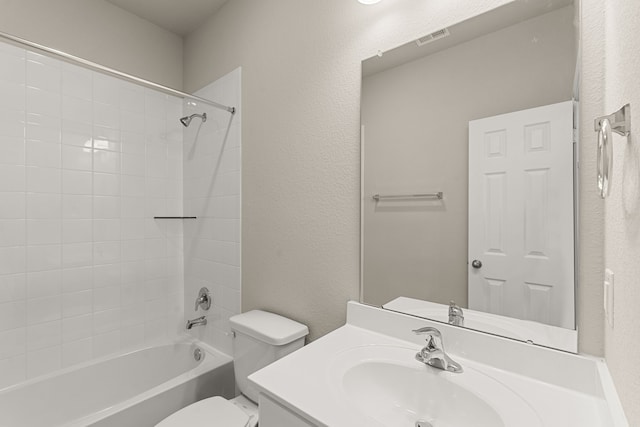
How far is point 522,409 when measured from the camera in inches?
28.4

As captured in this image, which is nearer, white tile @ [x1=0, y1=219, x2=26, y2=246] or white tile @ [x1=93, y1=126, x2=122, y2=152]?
white tile @ [x1=0, y1=219, x2=26, y2=246]

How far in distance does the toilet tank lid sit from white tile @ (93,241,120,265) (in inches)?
41.0

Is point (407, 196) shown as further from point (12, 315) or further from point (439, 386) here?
point (12, 315)

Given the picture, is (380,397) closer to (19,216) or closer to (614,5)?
(614,5)

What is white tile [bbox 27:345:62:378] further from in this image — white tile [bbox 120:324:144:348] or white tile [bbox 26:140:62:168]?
white tile [bbox 26:140:62:168]

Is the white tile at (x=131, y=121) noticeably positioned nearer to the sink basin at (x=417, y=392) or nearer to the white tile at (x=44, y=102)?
the white tile at (x=44, y=102)

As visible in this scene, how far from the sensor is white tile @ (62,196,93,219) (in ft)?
5.82

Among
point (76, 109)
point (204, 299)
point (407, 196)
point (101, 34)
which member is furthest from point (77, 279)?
point (407, 196)

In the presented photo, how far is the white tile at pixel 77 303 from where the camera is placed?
178 cm

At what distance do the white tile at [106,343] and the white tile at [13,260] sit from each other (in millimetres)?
590

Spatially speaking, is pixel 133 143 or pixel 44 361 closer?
pixel 44 361

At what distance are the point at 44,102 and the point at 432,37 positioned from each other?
80.8 inches

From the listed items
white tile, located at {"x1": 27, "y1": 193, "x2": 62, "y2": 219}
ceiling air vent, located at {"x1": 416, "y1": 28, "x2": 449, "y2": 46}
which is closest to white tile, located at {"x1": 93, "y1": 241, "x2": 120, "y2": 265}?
white tile, located at {"x1": 27, "y1": 193, "x2": 62, "y2": 219}

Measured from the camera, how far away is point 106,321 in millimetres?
1934
